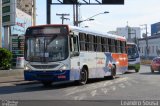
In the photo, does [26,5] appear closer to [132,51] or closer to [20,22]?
[20,22]

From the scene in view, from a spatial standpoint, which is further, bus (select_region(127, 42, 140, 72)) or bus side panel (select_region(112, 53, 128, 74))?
bus (select_region(127, 42, 140, 72))

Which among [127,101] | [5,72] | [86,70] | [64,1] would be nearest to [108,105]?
[127,101]

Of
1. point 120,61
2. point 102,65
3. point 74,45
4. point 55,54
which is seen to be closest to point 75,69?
point 74,45

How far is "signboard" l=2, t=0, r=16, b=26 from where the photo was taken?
39.3 meters

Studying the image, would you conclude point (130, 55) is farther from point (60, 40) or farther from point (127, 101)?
point (127, 101)

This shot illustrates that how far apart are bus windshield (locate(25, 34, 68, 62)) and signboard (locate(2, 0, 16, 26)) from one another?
60.2 feet

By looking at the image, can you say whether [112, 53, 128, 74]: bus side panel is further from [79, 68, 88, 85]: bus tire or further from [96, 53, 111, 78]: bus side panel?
[79, 68, 88, 85]: bus tire

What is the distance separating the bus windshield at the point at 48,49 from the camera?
20922 mm

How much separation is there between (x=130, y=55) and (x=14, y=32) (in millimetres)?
12544

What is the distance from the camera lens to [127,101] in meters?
15.1

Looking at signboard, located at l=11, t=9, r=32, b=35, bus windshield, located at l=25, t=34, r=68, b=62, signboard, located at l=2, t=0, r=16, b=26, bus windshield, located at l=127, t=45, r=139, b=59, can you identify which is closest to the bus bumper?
bus windshield, located at l=25, t=34, r=68, b=62

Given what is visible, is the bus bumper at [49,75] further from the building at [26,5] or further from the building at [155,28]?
the building at [155,28]

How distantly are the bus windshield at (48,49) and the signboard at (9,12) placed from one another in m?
18.3

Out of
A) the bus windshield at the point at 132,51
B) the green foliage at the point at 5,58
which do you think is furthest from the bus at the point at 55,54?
the bus windshield at the point at 132,51
